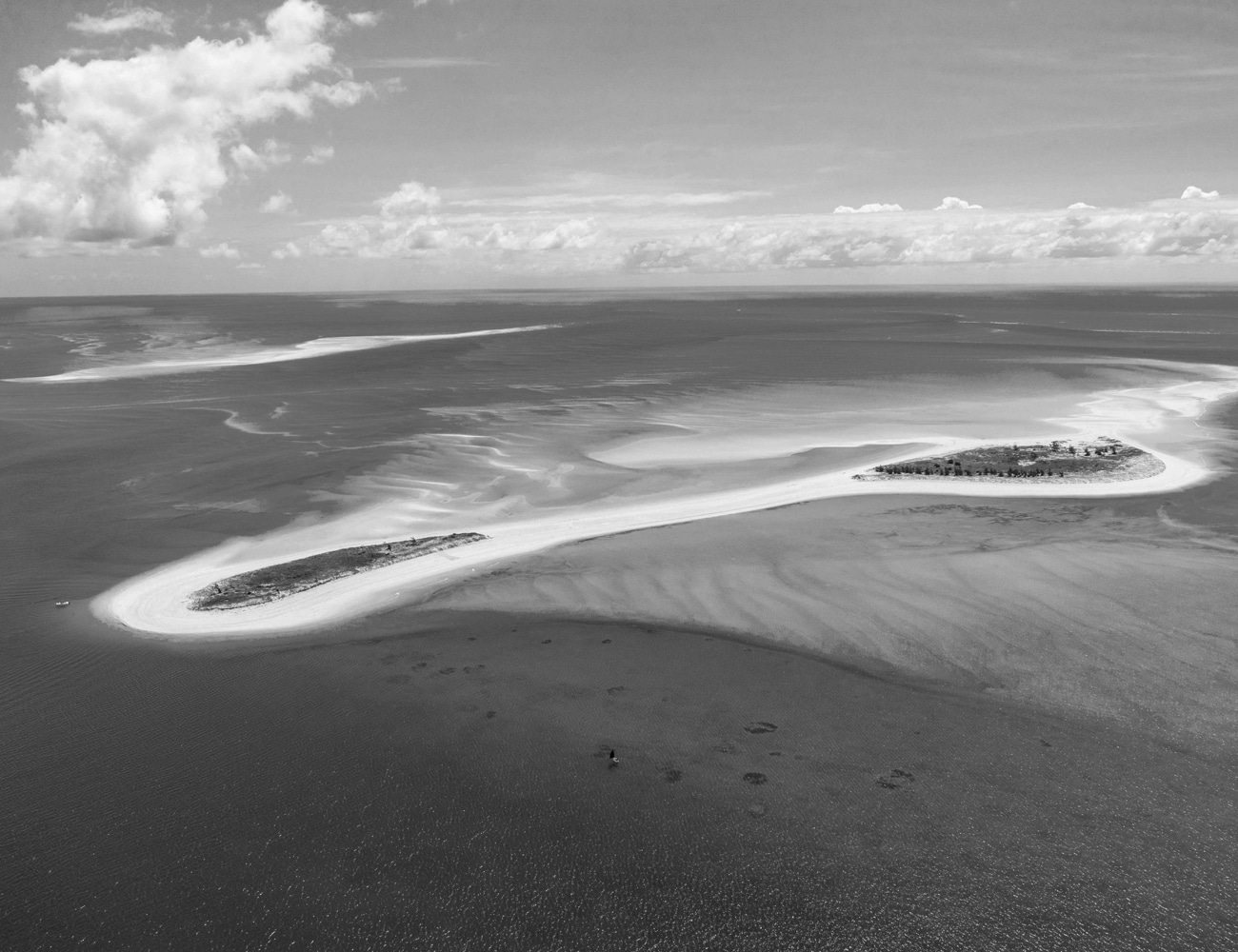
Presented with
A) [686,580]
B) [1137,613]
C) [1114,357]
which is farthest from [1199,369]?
[686,580]

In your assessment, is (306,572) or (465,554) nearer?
(306,572)

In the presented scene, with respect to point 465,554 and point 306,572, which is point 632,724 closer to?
point 465,554

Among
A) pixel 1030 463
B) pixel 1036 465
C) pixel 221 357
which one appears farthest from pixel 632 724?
pixel 221 357

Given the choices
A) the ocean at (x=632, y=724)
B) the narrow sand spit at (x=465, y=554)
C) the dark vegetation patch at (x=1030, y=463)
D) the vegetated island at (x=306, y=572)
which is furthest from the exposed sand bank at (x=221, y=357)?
the dark vegetation patch at (x=1030, y=463)

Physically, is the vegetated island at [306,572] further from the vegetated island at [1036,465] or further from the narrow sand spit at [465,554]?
the vegetated island at [1036,465]

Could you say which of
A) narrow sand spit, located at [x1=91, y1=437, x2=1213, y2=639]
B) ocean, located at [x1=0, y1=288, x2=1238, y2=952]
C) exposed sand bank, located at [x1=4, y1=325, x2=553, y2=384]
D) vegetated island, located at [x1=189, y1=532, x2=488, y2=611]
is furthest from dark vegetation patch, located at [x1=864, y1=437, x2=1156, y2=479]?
exposed sand bank, located at [x1=4, y1=325, x2=553, y2=384]

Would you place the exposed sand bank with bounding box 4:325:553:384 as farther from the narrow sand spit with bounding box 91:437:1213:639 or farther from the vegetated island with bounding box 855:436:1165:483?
the vegetated island with bounding box 855:436:1165:483

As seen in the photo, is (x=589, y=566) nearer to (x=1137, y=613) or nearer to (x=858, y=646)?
(x=858, y=646)
